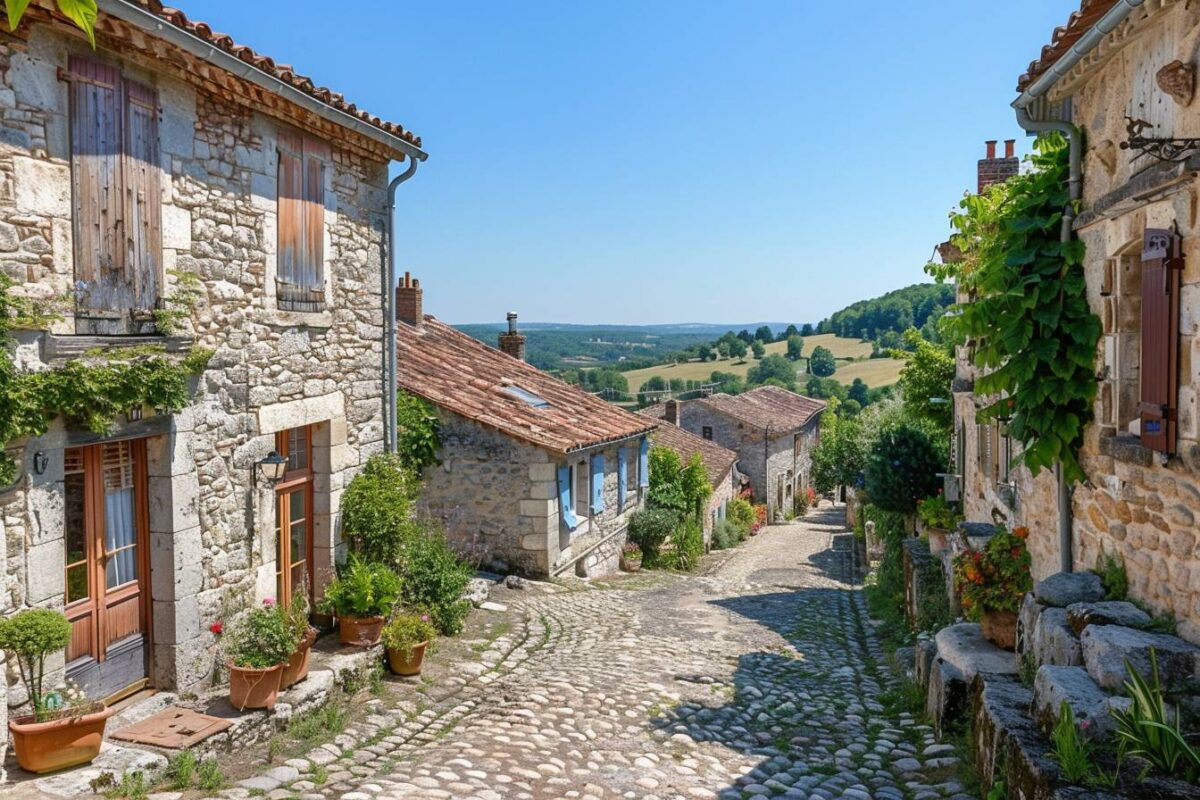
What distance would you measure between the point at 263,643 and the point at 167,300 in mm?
2544

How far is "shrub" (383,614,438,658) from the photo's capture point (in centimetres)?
788

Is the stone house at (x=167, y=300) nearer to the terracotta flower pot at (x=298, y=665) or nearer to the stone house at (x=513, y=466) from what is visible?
the terracotta flower pot at (x=298, y=665)

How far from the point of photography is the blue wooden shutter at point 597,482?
1531 cm

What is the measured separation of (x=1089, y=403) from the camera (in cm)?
627

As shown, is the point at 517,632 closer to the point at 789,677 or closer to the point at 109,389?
the point at 789,677

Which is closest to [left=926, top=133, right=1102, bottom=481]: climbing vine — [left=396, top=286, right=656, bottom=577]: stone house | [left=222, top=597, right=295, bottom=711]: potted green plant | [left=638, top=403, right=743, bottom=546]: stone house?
[left=222, top=597, right=295, bottom=711]: potted green plant

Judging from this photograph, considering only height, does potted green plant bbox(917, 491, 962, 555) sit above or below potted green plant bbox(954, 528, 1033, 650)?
below

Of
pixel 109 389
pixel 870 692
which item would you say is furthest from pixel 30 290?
pixel 870 692

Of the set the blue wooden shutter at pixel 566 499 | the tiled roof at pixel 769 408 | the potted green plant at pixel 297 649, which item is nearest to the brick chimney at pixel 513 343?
the blue wooden shutter at pixel 566 499

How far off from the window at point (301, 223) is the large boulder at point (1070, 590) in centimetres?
620

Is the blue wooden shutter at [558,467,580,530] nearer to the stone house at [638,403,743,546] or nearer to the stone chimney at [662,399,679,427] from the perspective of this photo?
the stone house at [638,403,743,546]

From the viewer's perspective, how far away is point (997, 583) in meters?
7.28

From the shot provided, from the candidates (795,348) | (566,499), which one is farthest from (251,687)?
(795,348)

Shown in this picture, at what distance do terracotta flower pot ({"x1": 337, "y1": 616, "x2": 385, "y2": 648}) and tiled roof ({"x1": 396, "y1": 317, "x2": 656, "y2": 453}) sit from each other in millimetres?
5162
